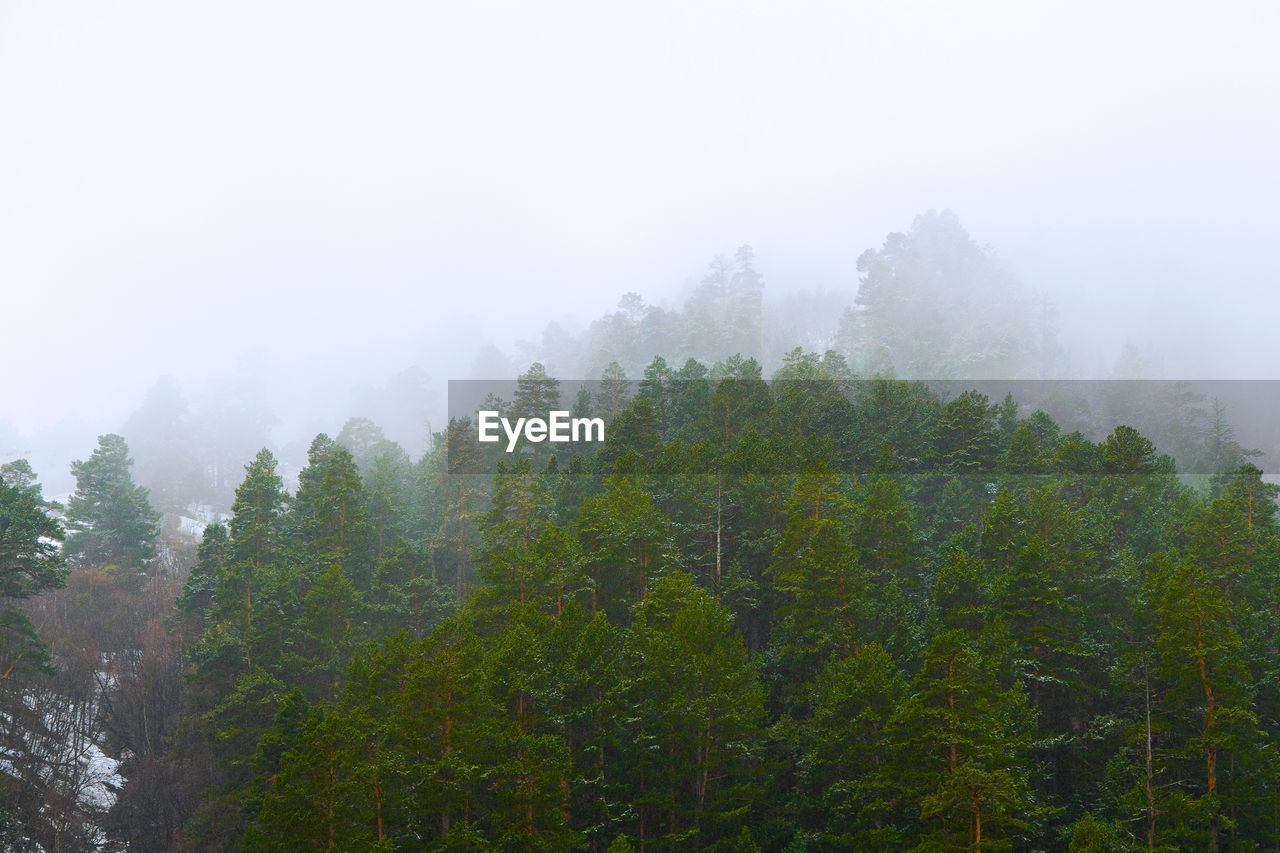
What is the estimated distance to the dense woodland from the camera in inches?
1054

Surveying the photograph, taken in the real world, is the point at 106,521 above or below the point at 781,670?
above

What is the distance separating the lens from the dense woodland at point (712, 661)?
87.8 ft

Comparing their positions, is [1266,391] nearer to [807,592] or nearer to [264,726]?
[807,592]

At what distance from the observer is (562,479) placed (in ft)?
159

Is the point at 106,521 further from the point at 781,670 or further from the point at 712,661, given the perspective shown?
the point at 712,661

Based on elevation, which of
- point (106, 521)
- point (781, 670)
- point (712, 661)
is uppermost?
point (106, 521)

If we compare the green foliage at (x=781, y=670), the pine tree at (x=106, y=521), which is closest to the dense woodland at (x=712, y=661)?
the green foliage at (x=781, y=670)

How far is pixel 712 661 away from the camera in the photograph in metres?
29.9

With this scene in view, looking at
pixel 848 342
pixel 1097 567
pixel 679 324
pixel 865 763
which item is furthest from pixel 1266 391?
pixel 865 763

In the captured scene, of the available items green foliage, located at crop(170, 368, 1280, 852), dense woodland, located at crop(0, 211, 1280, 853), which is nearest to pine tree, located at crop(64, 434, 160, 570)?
dense woodland, located at crop(0, 211, 1280, 853)

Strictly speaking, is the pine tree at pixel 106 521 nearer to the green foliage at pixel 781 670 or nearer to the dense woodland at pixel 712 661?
the dense woodland at pixel 712 661

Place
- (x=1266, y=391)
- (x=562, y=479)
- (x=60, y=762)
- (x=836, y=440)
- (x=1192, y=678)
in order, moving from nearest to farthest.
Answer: (x=1192, y=678) → (x=60, y=762) → (x=562, y=479) → (x=836, y=440) → (x=1266, y=391)

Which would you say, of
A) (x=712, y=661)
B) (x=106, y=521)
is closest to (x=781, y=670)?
(x=712, y=661)

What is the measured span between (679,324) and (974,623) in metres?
81.5
